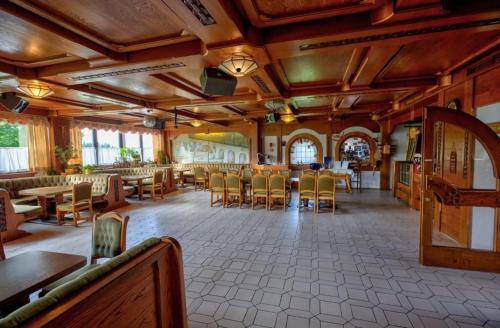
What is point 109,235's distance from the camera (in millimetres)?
2264

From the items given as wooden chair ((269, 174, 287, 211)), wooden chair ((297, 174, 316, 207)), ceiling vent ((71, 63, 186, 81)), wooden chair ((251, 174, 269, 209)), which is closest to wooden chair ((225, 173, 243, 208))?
wooden chair ((251, 174, 269, 209))

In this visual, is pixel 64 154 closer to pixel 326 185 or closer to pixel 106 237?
pixel 106 237

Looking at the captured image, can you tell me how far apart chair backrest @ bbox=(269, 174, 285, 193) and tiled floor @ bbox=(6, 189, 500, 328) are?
2.58 feet

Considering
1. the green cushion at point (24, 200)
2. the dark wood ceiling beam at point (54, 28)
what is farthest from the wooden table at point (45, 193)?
the dark wood ceiling beam at point (54, 28)

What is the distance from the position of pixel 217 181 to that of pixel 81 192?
302 centimetres

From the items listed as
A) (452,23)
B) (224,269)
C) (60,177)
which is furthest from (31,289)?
(60,177)

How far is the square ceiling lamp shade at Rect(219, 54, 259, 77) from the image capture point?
9.12 feet

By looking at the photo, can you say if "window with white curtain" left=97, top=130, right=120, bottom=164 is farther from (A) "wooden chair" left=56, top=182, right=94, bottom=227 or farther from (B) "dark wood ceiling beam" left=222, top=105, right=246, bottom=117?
(B) "dark wood ceiling beam" left=222, top=105, right=246, bottom=117

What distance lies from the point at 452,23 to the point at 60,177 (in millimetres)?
8704

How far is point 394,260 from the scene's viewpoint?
315 cm

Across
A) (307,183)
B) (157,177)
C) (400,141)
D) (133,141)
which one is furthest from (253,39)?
(133,141)

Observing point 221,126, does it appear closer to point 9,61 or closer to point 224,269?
point 9,61

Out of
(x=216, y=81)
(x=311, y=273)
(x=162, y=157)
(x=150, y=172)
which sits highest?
→ (x=216, y=81)

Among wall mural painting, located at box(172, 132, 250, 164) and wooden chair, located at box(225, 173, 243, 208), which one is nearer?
wooden chair, located at box(225, 173, 243, 208)
